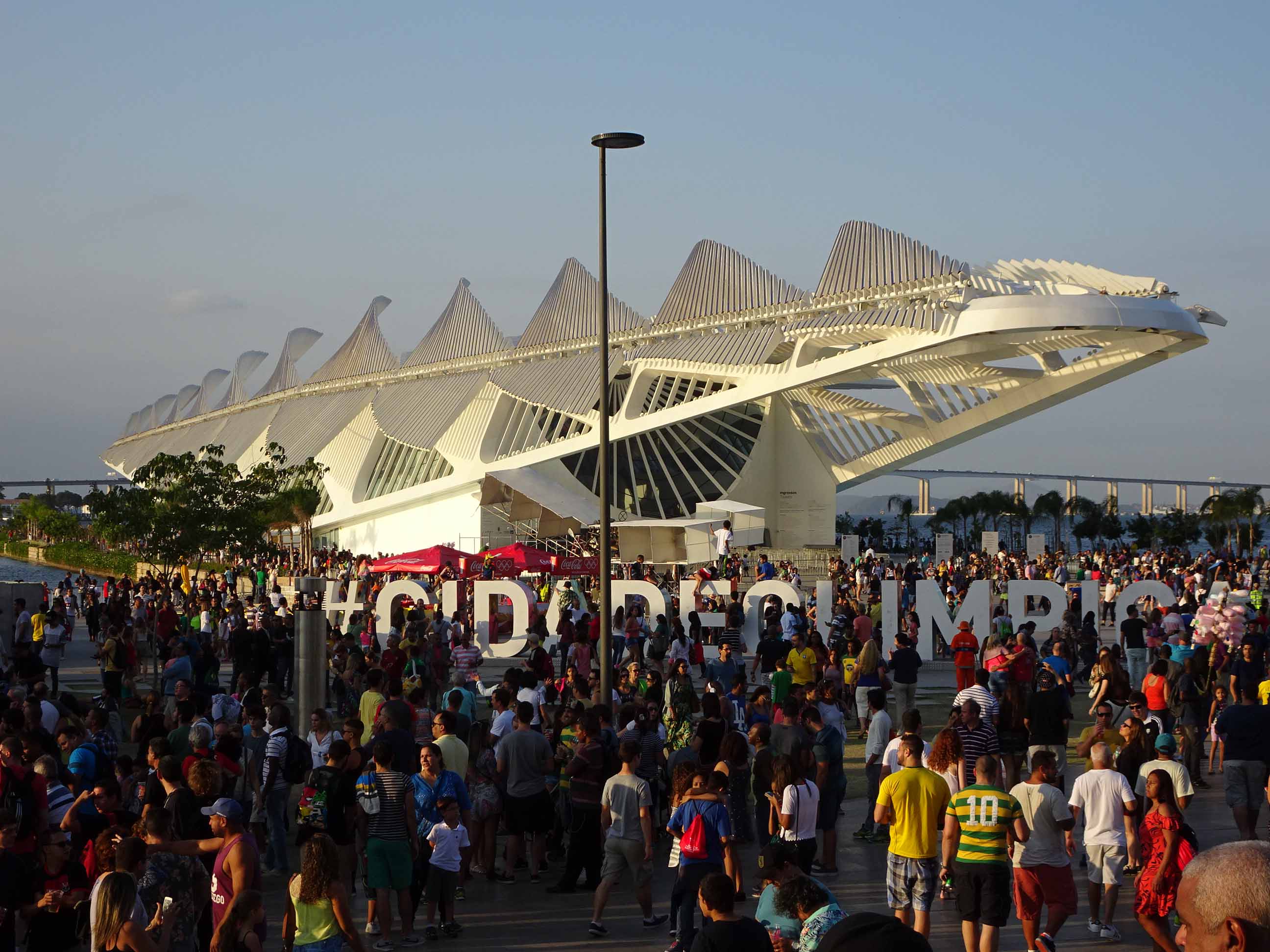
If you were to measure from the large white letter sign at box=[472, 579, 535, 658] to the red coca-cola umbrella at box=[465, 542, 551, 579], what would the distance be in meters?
5.04

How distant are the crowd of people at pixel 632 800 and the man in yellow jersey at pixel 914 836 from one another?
2 centimetres

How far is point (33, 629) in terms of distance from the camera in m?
21.6

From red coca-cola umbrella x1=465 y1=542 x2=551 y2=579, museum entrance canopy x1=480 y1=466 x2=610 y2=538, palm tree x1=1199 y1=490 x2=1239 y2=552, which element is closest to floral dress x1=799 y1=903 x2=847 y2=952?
red coca-cola umbrella x1=465 y1=542 x2=551 y2=579

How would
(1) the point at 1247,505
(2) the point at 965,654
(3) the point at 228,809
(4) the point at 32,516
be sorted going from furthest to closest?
(4) the point at 32,516 < (1) the point at 1247,505 < (2) the point at 965,654 < (3) the point at 228,809

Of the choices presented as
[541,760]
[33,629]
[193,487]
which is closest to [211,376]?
[193,487]

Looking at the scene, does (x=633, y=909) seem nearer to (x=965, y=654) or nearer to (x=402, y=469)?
(x=965, y=654)

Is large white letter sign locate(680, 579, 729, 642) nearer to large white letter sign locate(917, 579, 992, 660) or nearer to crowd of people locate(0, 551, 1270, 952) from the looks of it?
large white letter sign locate(917, 579, 992, 660)

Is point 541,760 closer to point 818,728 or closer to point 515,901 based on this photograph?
point 515,901

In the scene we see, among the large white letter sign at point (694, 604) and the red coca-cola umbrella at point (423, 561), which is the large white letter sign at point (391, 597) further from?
the red coca-cola umbrella at point (423, 561)

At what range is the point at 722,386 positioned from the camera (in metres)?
45.9

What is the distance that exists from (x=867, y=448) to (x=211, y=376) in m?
48.4

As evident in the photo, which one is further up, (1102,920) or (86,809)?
(86,809)

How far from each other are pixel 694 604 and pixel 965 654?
7768mm

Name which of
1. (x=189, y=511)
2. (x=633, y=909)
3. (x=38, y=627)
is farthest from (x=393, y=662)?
(x=189, y=511)
